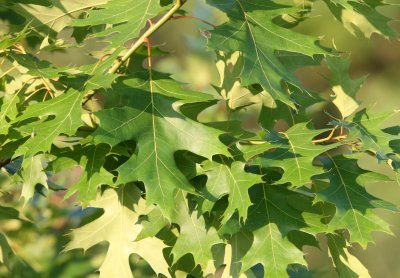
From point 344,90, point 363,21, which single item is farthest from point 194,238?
point 363,21

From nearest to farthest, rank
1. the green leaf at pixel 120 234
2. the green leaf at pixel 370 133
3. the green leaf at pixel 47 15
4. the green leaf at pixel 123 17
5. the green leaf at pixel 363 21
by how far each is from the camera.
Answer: the green leaf at pixel 123 17 < the green leaf at pixel 370 133 < the green leaf at pixel 120 234 < the green leaf at pixel 47 15 < the green leaf at pixel 363 21

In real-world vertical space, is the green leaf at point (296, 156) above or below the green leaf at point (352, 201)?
above

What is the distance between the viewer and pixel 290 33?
1681 millimetres

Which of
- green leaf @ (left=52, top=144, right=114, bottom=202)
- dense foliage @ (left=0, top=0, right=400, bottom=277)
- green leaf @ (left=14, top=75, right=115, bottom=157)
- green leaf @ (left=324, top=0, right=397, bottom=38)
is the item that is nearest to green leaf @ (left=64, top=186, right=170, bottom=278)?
dense foliage @ (left=0, top=0, right=400, bottom=277)

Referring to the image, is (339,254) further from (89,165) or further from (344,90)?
(89,165)

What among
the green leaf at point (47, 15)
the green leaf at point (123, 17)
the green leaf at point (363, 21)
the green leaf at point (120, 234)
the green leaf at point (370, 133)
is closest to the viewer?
the green leaf at point (123, 17)

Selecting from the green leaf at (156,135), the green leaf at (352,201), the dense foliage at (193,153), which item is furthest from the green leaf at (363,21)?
the green leaf at (156,135)

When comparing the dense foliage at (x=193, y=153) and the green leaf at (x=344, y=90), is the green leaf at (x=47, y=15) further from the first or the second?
the green leaf at (x=344, y=90)

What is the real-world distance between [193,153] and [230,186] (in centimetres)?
13

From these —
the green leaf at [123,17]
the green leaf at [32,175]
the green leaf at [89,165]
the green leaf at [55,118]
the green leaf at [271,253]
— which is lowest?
the green leaf at [271,253]

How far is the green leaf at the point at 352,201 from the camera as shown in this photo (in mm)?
1602

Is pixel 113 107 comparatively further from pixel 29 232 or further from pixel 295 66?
pixel 29 232

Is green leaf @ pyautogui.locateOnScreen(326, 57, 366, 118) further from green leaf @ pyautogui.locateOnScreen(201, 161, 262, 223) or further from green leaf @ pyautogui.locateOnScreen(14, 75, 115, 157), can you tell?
green leaf @ pyautogui.locateOnScreen(14, 75, 115, 157)

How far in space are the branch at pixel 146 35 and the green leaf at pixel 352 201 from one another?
1.40 feet
